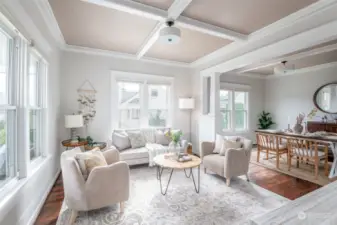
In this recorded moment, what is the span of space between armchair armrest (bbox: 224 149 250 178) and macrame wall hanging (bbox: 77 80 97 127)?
3.14 meters

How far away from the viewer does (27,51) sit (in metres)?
2.03

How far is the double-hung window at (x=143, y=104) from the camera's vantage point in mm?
4590

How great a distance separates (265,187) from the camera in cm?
295

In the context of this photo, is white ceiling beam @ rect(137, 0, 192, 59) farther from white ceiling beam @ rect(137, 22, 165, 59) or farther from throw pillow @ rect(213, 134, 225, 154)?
throw pillow @ rect(213, 134, 225, 154)

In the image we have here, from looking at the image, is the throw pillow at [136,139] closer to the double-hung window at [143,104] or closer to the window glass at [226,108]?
the double-hung window at [143,104]

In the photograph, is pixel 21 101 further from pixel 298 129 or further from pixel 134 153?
pixel 298 129

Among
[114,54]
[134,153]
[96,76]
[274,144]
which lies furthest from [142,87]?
[274,144]

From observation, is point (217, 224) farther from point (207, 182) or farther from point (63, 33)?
point (63, 33)

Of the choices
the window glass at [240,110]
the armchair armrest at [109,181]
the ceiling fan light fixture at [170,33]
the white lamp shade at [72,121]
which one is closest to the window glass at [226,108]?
the window glass at [240,110]

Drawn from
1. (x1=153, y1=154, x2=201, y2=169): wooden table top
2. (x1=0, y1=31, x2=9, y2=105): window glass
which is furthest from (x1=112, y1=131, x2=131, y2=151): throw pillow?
(x1=0, y1=31, x2=9, y2=105): window glass

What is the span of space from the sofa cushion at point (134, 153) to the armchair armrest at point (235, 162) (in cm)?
171

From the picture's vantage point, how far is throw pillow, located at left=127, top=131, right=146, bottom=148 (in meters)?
4.00

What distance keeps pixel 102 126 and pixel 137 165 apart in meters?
1.27

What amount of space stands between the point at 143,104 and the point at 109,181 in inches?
113
